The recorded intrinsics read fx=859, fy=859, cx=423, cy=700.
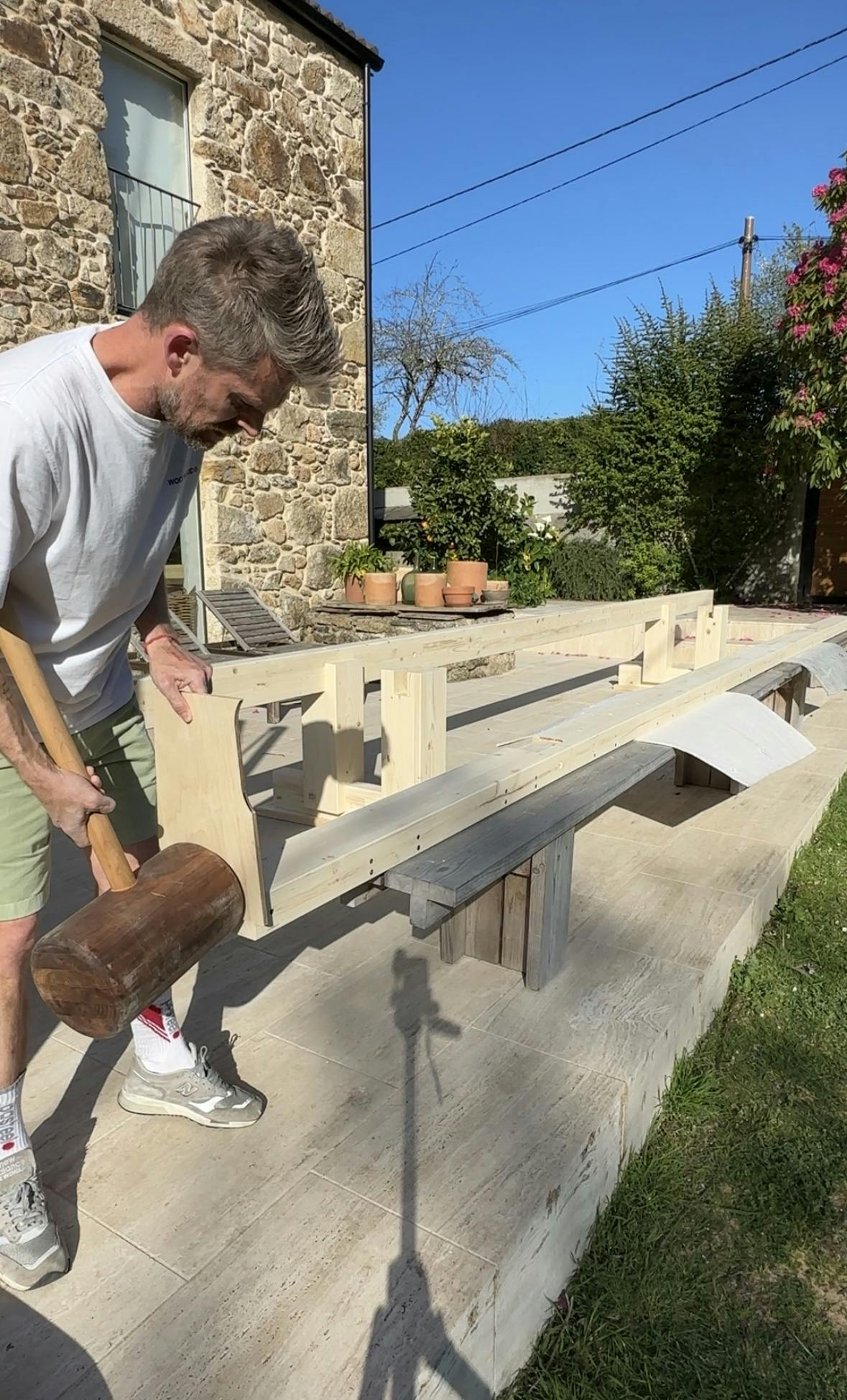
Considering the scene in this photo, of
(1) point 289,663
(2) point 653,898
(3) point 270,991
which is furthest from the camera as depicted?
(2) point 653,898

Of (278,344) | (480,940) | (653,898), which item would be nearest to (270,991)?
(480,940)

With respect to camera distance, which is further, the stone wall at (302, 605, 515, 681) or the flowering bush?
the flowering bush

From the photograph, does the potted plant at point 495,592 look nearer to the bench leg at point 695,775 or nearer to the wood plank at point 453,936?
the bench leg at point 695,775

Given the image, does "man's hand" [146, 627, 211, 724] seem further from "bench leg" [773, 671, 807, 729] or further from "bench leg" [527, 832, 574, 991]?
"bench leg" [773, 671, 807, 729]

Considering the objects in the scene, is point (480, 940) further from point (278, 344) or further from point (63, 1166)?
point (278, 344)

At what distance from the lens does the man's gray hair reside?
1.24m

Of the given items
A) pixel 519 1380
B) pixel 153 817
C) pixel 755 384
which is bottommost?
pixel 519 1380

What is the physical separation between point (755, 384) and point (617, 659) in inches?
231

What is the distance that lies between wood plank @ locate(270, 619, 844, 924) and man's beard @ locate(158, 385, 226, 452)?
2.54 feet

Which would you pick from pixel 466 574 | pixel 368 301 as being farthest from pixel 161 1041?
pixel 368 301

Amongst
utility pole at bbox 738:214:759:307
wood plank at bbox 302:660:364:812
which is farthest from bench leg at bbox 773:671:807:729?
utility pole at bbox 738:214:759:307

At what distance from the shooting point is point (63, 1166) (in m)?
1.63

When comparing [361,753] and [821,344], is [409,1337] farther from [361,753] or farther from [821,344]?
[821,344]

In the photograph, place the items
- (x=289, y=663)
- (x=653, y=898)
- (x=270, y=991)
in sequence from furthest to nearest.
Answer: (x=653, y=898), (x=289, y=663), (x=270, y=991)
